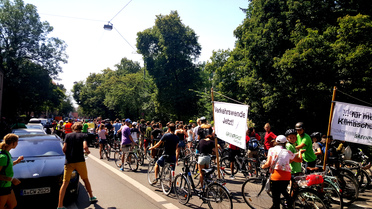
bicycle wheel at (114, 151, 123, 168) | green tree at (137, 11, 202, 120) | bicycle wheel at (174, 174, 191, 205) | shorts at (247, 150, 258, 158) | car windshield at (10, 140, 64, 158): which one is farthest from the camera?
green tree at (137, 11, 202, 120)

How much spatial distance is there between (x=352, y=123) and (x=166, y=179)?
15.7ft

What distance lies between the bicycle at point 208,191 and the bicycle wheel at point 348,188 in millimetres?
3335

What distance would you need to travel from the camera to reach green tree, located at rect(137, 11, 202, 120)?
35438mm

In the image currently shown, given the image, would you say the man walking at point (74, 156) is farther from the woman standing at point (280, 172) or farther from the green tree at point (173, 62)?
the green tree at point (173, 62)

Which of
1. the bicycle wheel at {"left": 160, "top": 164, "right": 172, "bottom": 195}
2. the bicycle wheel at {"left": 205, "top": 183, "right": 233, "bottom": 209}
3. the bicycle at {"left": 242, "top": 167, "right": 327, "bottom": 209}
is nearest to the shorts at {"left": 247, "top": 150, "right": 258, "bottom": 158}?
the bicycle at {"left": 242, "top": 167, "right": 327, "bottom": 209}

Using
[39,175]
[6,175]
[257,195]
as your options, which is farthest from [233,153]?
[6,175]

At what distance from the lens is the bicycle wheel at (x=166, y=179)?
6767mm

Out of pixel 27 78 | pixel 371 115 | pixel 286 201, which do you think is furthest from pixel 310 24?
pixel 27 78

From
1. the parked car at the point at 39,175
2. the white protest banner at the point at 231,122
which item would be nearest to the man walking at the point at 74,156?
the parked car at the point at 39,175

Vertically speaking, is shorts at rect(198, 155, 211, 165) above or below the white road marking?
above

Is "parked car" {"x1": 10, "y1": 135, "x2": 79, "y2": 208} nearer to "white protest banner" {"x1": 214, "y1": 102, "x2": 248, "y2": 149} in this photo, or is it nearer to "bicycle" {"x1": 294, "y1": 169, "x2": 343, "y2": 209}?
"white protest banner" {"x1": 214, "y1": 102, "x2": 248, "y2": 149}

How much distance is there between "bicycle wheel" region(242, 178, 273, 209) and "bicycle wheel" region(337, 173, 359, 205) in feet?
7.45

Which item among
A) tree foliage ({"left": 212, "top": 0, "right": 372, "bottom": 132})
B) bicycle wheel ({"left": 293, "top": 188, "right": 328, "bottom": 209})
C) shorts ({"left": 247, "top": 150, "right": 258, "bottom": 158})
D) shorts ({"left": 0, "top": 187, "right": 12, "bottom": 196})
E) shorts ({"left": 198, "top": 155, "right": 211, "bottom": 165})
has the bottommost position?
shorts ({"left": 0, "top": 187, "right": 12, "bottom": 196})

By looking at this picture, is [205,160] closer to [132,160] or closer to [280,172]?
[280,172]
